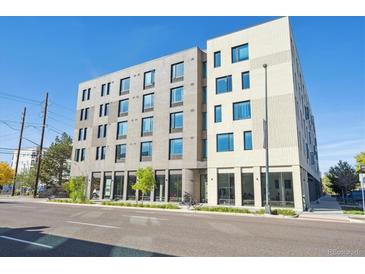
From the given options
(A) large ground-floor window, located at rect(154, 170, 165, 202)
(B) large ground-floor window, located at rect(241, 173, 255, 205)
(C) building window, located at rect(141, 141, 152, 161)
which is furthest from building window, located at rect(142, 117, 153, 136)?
(B) large ground-floor window, located at rect(241, 173, 255, 205)

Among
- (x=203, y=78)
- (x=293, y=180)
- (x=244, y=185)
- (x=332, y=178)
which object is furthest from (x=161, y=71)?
(x=332, y=178)

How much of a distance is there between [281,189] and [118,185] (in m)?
22.1

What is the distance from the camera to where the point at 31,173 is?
59094mm

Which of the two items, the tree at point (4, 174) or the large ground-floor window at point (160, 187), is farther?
the tree at point (4, 174)

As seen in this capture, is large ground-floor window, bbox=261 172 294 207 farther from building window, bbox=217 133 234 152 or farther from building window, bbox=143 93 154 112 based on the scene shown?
building window, bbox=143 93 154 112

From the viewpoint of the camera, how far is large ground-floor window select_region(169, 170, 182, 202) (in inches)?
1185

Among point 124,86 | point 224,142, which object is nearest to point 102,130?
point 124,86

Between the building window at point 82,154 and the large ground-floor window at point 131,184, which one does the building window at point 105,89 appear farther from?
the large ground-floor window at point 131,184

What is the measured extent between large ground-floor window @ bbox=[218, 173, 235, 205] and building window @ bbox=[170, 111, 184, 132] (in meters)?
8.38

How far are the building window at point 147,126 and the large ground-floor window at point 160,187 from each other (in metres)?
5.70

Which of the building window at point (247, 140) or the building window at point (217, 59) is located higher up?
the building window at point (217, 59)

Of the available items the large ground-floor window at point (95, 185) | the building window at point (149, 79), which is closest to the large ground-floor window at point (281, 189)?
the building window at point (149, 79)

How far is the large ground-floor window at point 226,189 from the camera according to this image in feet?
85.9

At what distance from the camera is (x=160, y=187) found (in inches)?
1245
